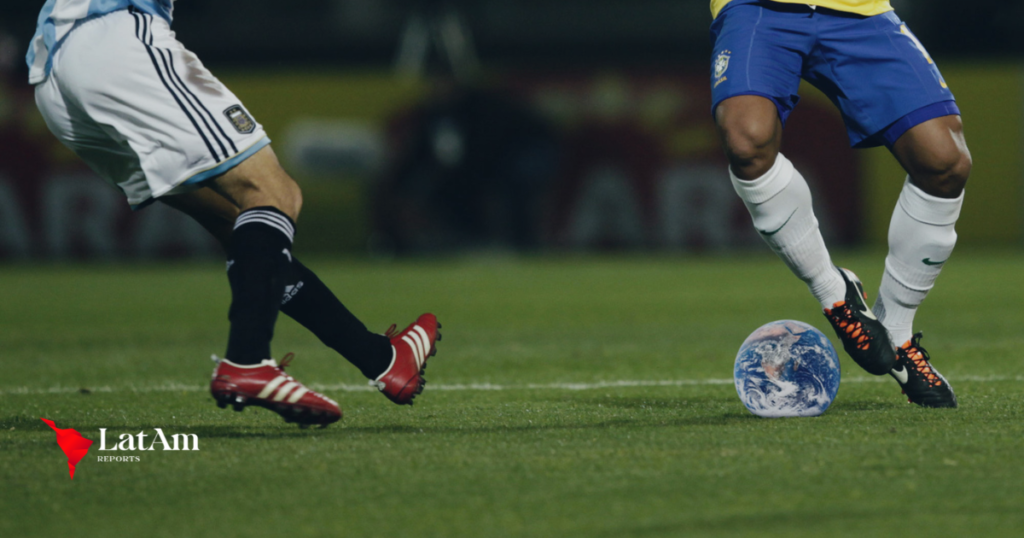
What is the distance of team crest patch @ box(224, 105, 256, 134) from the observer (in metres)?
3.18

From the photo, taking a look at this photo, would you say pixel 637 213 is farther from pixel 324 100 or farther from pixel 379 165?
pixel 324 100

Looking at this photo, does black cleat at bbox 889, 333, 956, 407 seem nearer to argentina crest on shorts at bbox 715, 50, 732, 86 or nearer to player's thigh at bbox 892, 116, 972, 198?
player's thigh at bbox 892, 116, 972, 198

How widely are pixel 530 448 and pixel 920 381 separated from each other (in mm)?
1307

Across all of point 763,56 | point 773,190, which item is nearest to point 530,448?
point 773,190

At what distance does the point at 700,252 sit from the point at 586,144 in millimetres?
1878

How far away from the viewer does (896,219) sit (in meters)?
3.84

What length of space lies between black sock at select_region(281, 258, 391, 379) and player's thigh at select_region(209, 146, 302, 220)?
255 millimetres

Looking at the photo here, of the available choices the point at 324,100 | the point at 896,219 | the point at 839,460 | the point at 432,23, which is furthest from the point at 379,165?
the point at 839,460

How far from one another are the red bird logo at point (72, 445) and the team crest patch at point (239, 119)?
87 cm

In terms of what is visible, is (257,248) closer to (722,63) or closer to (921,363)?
(722,63)

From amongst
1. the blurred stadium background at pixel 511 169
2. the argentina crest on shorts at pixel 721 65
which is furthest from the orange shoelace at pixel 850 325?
the blurred stadium background at pixel 511 169

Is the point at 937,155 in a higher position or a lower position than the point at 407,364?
higher

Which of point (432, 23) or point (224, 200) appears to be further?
point (432, 23)

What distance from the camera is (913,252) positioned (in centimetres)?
379
